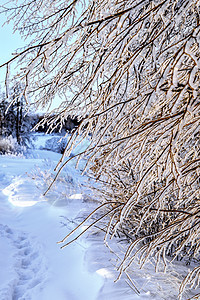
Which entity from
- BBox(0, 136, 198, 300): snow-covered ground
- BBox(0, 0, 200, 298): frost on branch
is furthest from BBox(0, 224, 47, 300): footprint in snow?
BBox(0, 0, 200, 298): frost on branch

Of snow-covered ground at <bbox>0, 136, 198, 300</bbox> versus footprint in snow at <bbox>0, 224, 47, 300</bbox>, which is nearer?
snow-covered ground at <bbox>0, 136, 198, 300</bbox>

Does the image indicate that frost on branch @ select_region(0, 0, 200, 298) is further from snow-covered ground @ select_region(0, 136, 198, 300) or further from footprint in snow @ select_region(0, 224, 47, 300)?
footprint in snow @ select_region(0, 224, 47, 300)

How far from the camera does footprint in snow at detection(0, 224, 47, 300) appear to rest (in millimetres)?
2748

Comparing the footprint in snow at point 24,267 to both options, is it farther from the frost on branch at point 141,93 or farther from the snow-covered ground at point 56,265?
the frost on branch at point 141,93

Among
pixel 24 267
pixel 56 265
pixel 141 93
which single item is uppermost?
pixel 141 93

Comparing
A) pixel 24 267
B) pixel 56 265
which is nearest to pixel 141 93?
pixel 56 265

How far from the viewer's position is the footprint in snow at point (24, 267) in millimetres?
2748

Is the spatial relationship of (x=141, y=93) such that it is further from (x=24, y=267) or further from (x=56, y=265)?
(x=24, y=267)

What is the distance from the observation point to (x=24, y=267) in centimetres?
340

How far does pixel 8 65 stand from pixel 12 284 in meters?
2.59

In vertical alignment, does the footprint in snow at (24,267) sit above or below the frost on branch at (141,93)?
below

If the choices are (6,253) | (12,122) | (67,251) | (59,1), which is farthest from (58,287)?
(12,122)

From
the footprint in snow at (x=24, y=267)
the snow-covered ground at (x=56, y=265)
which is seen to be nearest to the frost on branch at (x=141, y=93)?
the snow-covered ground at (x=56, y=265)

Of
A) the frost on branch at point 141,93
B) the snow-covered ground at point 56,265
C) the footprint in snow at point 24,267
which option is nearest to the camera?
the frost on branch at point 141,93
